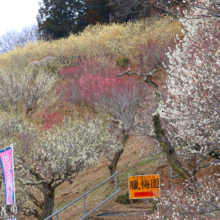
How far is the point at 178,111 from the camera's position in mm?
8523

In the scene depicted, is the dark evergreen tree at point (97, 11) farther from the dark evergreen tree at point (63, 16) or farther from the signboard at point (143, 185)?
the signboard at point (143, 185)

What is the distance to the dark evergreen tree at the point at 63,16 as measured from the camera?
3441cm

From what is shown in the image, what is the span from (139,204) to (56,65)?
19604mm

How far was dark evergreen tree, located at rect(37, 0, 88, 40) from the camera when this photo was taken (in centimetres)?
3441

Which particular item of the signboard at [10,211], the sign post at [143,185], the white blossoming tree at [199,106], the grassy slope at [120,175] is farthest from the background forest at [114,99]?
the signboard at [10,211]

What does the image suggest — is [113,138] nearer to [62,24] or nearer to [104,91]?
[104,91]

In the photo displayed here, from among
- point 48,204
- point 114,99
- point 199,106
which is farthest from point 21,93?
point 199,106

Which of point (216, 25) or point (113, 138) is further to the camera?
point (113, 138)

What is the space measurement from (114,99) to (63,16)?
23.2m

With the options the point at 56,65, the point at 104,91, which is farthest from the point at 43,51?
the point at 104,91

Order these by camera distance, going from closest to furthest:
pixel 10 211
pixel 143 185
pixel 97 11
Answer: pixel 10 211, pixel 143 185, pixel 97 11

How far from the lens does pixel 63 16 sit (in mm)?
34844

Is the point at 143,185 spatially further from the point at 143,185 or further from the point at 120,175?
the point at 120,175

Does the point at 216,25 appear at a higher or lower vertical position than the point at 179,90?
higher
